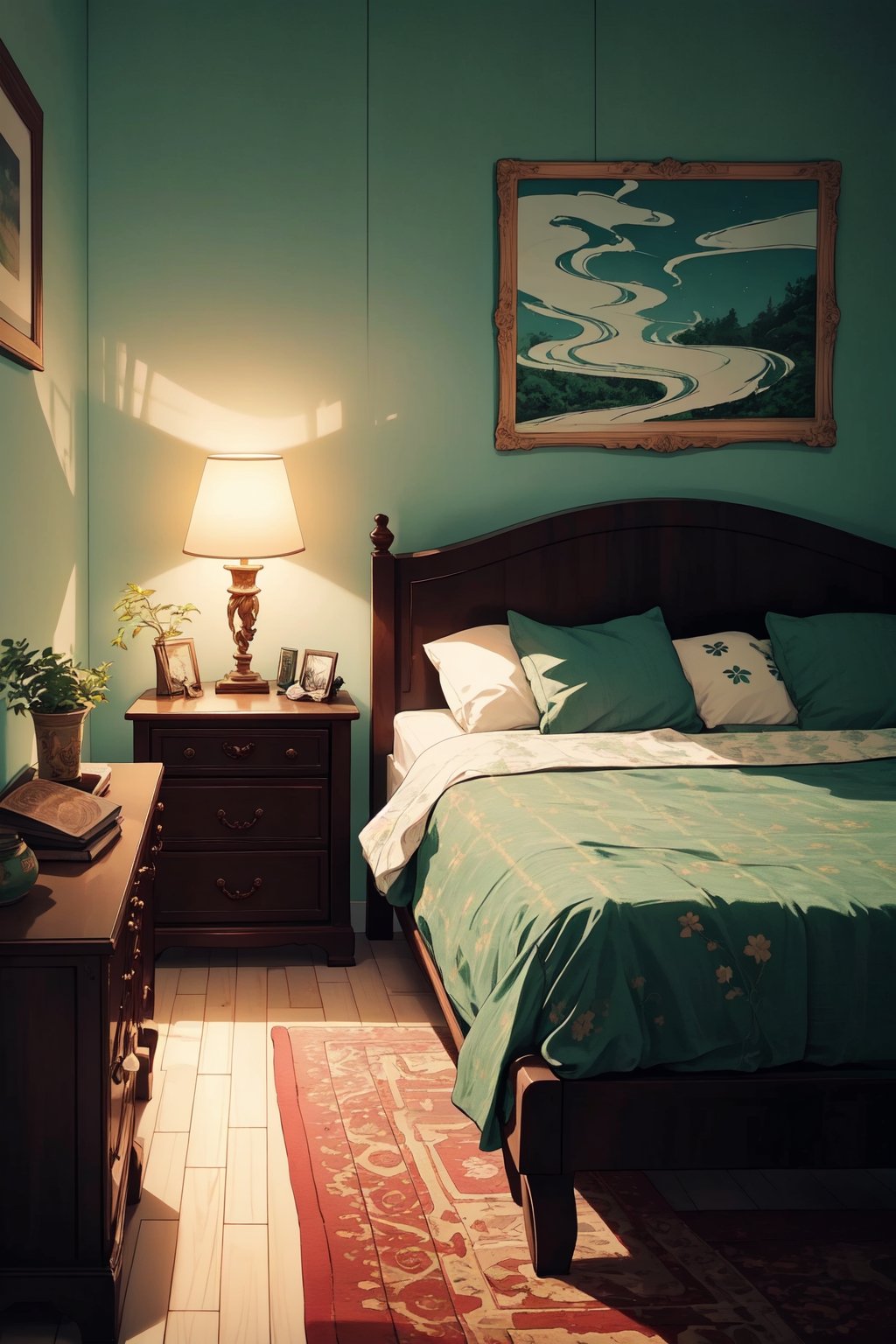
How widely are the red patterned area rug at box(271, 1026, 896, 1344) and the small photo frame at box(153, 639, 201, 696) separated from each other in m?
1.44

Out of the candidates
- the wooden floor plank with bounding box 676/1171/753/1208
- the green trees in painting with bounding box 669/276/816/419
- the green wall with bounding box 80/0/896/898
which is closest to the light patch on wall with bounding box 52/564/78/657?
the green wall with bounding box 80/0/896/898

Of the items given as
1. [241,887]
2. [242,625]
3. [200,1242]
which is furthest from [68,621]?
[200,1242]

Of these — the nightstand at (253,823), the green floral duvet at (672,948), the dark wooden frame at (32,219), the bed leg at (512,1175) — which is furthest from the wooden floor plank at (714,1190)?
the dark wooden frame at (32,219)

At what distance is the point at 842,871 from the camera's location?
2.17 meters

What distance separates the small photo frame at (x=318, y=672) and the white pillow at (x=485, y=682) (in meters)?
0.31

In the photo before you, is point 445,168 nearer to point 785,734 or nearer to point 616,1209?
point 785,734

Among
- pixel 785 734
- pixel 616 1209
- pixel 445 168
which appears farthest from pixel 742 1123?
pixel 445 168

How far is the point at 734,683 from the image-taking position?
361 centimetres

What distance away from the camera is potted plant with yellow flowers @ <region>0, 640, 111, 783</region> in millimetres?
2451

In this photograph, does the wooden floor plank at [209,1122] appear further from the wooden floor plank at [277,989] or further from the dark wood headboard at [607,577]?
the dark wood headboard at [607,577]

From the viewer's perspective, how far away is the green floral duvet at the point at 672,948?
1.95 m

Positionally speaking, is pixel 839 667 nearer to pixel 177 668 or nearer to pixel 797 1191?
pixel 797 1191

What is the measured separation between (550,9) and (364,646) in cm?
212

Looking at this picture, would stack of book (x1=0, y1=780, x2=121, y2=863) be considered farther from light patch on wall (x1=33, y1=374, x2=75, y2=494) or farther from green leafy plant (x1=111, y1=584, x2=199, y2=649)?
green leafy plant (x1=111, y1=584, x2=199, y2=649)
